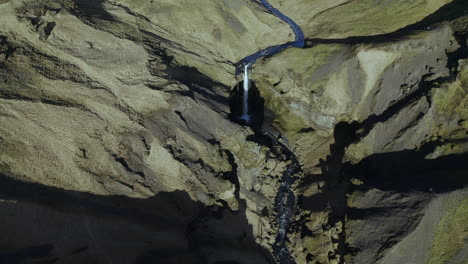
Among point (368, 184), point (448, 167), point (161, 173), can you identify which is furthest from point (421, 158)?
point (161, 173)

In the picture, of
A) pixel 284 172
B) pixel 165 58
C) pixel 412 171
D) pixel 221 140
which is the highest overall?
pixel 165 58

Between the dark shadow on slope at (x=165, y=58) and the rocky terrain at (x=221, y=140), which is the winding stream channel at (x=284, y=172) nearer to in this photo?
the rocky terrain at (x=221, y=140)

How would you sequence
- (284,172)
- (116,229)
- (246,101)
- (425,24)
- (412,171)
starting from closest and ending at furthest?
1. (116,229)
2. (412,171)
3. (284,172)
4. (425,24)
5. (246,101)

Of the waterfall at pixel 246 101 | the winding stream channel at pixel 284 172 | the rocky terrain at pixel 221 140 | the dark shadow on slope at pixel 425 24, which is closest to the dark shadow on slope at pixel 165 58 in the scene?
the rocky terrain at pixel 221 140

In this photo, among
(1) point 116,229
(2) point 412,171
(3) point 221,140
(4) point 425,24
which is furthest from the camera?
(4) point 425,24

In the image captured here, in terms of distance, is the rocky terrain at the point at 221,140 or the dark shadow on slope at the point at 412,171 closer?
the rocky terrain at the point at 221,140

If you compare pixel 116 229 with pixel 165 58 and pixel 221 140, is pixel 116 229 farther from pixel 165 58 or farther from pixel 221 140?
pixel 165 58

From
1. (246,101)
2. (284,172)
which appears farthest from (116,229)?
(246,101)
